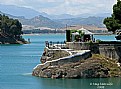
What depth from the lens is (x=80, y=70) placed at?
7125 centimetres

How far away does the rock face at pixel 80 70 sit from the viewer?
70.9 metres

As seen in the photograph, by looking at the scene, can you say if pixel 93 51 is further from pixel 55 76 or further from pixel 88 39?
pixel 55 76

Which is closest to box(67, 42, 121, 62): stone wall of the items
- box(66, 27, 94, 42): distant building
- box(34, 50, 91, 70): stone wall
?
box(66, 27, 94, 42): distant building

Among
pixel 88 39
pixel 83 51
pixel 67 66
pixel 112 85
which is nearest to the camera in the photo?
Answer: pixel 112 85

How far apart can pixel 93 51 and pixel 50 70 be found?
10061 millimetres

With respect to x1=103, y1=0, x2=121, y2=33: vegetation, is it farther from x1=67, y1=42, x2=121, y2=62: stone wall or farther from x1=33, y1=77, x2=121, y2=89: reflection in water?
x1=33, y1=77, x2=121, y2=89: reflection in water

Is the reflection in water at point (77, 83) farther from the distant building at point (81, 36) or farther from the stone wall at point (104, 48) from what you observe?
the distant building at point (81, 36)

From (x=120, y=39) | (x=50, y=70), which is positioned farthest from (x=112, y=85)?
(x=120, y=39)

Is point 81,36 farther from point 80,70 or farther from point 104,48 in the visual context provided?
point 80,70

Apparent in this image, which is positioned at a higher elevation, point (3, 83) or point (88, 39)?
point (88, 39)

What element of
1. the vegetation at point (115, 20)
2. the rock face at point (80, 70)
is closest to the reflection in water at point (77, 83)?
the rock face at point (80, 70)

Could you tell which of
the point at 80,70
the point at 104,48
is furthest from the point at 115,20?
the point at 80,70

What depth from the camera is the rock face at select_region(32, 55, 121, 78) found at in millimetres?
70938

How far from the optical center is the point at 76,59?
2872 inches
